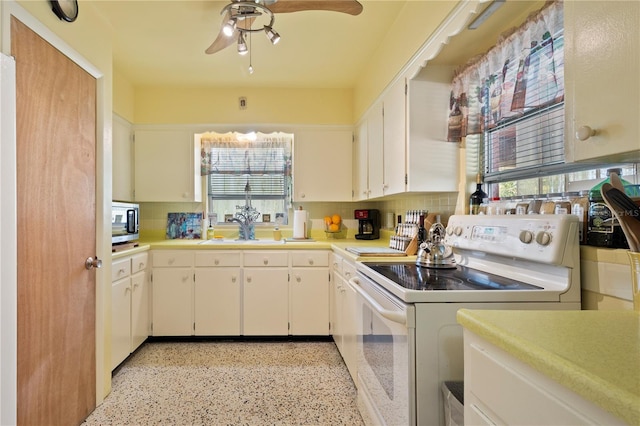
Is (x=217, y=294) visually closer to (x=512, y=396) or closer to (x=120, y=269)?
(x=120, y=269)

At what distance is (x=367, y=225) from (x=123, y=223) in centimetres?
217

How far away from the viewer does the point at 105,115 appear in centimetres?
206

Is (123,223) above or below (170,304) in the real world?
above

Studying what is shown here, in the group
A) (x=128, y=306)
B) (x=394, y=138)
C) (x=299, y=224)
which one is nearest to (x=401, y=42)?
(x=394, y=138)

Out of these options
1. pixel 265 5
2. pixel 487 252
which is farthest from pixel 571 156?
pixel 265 5

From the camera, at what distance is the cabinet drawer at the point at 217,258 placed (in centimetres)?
297

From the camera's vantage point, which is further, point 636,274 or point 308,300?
point 308,300

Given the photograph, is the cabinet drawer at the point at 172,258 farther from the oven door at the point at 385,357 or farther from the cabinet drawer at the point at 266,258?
the oven door at the point at 385,357

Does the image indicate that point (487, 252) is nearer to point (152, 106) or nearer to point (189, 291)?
point (189, 291)

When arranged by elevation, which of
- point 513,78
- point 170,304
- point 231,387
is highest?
point 513,78

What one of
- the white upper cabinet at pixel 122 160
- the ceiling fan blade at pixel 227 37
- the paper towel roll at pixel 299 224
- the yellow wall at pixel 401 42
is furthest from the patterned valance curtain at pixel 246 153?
the ceiling fan blade at pixel 227 37

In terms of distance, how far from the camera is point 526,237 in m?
1.28

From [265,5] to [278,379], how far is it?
239 cm

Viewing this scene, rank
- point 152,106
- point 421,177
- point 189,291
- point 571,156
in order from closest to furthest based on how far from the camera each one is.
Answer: point 571,156 → point 421,177 → point 189,291 → point 152,106
